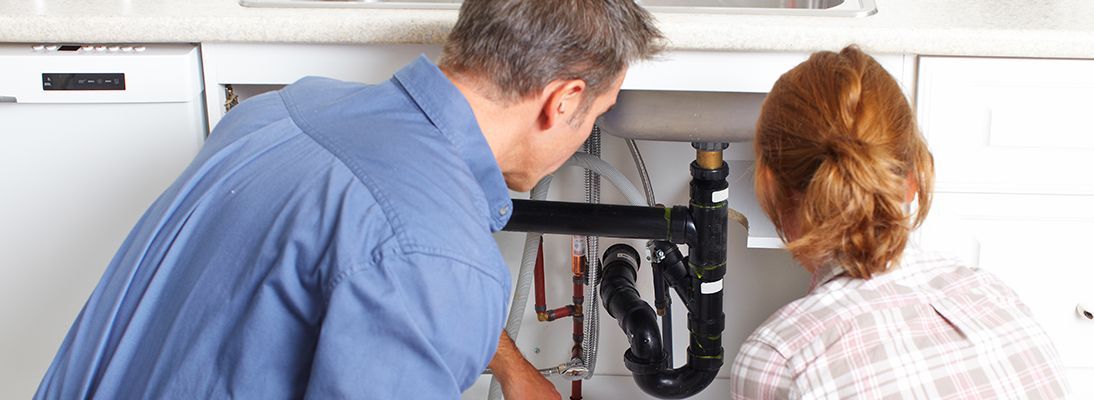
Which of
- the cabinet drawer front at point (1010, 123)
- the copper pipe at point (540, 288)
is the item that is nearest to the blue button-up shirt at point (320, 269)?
the cabinet drawer front at point (1010, 123)

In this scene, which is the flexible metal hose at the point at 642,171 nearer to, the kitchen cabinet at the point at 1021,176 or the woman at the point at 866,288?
the kitchen cabinet at the point at 1021,176

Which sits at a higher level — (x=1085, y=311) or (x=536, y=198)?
(x=536, y=198)

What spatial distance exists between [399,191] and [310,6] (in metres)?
0.76

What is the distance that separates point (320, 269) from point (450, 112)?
0.20 metres

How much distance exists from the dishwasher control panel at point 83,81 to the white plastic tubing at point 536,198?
0.62 metres

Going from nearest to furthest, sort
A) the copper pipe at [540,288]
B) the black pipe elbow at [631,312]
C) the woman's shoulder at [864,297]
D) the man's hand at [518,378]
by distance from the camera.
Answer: the woman's shoulder at [864,297] → the man's hand at [518,378] → the black pipe elbow at [631,312] → the copper pipe at [540,288]

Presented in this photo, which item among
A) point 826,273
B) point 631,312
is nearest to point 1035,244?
point 631,312

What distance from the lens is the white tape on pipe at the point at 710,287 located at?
1.71 m

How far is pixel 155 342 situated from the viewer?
99 centimetres

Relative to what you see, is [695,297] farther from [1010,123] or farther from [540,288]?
[1010,123]

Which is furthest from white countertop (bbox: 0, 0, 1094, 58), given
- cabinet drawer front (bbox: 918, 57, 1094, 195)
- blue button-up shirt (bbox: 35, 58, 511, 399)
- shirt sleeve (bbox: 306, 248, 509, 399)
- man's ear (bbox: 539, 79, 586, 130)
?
shirt sleeve (bbox: 306, 248, 509, 399)

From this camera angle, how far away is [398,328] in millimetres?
898

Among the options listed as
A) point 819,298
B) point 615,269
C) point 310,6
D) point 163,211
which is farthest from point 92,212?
point 819,298

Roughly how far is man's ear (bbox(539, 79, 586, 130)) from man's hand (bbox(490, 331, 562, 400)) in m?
0.44
